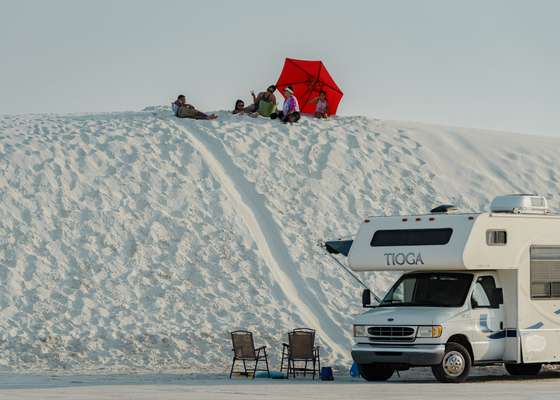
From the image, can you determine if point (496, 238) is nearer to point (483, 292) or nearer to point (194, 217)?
point (483, 292)

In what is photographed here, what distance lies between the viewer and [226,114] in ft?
117

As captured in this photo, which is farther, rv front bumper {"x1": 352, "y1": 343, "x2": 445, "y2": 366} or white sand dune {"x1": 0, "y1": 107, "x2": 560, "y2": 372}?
white sand dune {"x1": 0, "y1": 107, "x2": 560, "y2": 372}

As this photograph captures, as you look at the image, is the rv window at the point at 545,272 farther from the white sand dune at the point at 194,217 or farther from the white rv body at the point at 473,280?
the white sand dune at the point at 194,217

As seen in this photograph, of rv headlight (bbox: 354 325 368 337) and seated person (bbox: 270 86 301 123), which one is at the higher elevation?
seated person (bbox: 270 86 301 123)

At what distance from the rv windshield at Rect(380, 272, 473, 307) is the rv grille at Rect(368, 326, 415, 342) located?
672 millimetres

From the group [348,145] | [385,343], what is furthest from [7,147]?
[385,343]

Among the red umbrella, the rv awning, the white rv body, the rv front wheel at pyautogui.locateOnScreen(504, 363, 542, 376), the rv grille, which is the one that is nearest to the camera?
the white rv body

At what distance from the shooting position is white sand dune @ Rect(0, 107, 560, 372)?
2381cm

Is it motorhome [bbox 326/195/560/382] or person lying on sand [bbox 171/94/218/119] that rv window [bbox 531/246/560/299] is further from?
person lying on sand [bbox 171/94/218/119]

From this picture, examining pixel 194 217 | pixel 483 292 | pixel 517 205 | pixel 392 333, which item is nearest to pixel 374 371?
pixel 392 333

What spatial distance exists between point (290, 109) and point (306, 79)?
5.51ft

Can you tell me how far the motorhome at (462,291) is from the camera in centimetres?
1833

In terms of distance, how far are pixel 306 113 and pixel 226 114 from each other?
2628 millimetres

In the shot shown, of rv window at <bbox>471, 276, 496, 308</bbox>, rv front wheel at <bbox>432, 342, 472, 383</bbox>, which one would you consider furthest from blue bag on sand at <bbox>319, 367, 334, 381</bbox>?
rv window at <bbox>471, 276, 496, 308</bbox>
